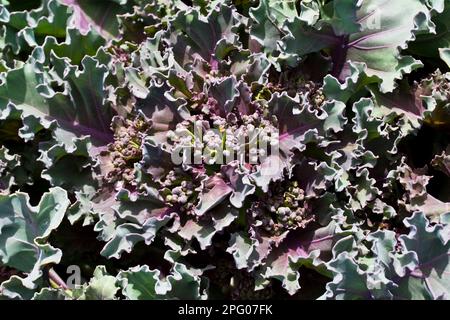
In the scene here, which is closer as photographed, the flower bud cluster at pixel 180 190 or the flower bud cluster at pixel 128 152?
the flower bud cluster at pixel 180 190

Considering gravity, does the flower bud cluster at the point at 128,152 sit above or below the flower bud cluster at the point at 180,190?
above

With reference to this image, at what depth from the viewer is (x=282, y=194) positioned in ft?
7.04

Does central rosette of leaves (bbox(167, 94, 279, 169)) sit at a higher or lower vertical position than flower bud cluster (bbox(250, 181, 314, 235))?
higher

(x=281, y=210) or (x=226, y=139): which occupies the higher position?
(x=226, y=139)

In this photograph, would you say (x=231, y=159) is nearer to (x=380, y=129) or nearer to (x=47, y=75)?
(x=380, y=129)

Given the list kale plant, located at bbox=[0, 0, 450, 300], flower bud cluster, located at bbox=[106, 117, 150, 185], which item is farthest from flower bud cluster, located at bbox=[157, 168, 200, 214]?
flower bud cluster, located at bbox=[106, 117, 150, 185]

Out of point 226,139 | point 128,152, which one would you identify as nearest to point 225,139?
point 226,139

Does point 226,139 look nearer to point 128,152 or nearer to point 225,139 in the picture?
point 225,139

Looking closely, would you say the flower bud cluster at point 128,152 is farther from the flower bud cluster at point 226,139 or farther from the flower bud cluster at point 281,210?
the flower bud cluster at point 281,210

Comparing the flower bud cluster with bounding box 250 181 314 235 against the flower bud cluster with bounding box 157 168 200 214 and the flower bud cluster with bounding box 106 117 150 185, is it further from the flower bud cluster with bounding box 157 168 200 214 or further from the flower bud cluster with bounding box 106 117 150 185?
the flower bud cluster with bounding box 106 117 150 185

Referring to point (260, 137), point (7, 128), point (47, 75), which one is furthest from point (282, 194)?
point (7, 128)

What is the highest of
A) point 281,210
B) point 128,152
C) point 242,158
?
point 128,152

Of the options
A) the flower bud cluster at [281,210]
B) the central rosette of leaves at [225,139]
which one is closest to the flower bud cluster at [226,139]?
the central rosette of leaves at [225,139]
